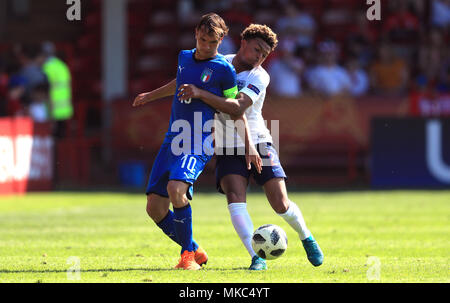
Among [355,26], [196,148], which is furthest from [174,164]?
[355,26]

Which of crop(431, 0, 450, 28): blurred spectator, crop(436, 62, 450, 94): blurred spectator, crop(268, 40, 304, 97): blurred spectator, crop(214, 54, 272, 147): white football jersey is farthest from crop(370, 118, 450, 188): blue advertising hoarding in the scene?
crop(214, 54, 272, 147): white football jersey

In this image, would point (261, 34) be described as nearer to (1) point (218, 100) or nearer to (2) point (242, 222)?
(1) point (218, 100)

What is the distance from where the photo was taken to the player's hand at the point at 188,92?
7281mm

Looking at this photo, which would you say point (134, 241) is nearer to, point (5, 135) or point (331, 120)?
point (5, 135)

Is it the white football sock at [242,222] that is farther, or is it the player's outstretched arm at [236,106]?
the white football sock at [242,222]

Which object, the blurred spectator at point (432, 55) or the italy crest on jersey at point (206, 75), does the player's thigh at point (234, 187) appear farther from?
the blurred spectator at point (432, 55)

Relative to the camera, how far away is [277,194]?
776cm

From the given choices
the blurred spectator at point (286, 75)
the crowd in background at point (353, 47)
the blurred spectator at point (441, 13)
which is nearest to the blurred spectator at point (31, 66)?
the crowd in background at point (353, 47)

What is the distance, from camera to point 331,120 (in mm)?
19281

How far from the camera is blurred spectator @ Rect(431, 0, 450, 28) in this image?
22281 mm

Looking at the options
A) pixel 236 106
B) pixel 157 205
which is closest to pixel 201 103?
pixel 236 106

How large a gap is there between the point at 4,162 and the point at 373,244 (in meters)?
8.85

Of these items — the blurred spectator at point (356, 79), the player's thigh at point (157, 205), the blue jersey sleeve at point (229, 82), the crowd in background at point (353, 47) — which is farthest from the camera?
the blurred spectator at point (356, 79)

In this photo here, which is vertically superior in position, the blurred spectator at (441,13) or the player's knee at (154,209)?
the blurred spectator at (441,13)
